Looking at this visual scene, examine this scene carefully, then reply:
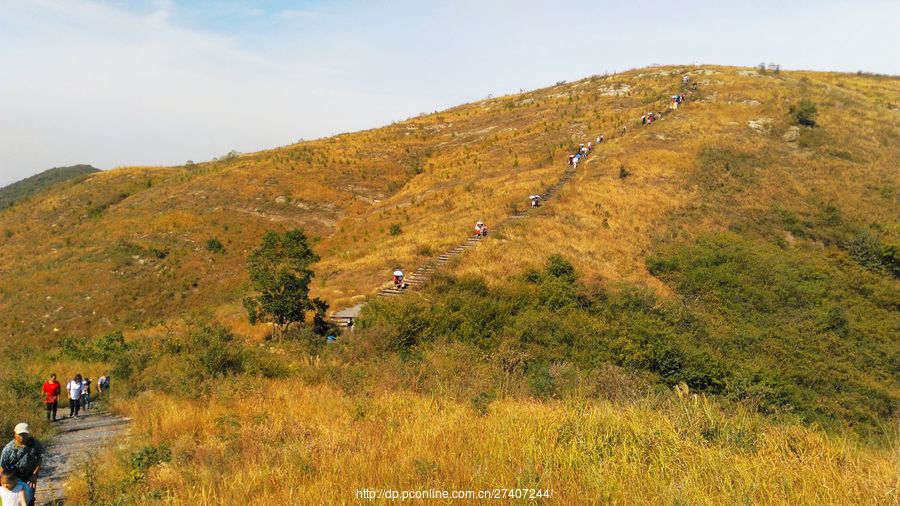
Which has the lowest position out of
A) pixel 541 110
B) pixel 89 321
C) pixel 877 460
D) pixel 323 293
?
pixel 89 321

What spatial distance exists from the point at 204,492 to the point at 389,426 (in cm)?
195

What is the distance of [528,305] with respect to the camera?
691 inches

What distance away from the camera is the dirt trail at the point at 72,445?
19.7ft

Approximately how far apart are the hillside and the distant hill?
5890 cm

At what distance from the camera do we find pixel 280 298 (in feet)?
56.3

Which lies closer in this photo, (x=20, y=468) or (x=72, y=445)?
(x=20, y=468)

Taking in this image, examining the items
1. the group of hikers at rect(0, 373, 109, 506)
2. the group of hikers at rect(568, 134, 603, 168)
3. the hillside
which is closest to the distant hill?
the hillside

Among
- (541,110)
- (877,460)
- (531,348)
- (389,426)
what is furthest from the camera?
(541,110)

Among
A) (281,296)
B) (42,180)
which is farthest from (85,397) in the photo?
(42,180)

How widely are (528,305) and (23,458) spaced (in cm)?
1446

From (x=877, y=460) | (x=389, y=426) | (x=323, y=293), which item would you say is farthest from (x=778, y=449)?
(x=323, y=293)

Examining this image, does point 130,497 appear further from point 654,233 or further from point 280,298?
point 654,233

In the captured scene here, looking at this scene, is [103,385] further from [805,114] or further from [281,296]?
[805,114]

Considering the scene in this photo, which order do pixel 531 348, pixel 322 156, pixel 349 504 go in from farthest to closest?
pixel 322 156 → pixel 531 348 → pixel 349 504
